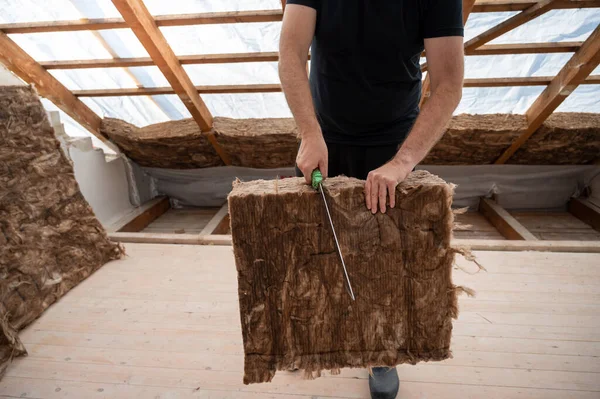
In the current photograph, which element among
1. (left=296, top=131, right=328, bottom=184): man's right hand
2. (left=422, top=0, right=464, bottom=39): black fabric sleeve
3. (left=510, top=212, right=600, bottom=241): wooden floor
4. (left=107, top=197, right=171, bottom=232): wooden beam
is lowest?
(left=510, top=212, right=600, bottom=241): wooden floor

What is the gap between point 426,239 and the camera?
38.8 inches

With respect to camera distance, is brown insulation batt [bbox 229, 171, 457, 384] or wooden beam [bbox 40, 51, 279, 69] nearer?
brown insulation batt [bbox 229, 171, 457, 384]

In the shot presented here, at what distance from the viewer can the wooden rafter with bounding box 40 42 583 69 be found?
2.47 meters

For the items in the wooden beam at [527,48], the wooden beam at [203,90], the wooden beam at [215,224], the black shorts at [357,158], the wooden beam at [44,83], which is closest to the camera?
the black shorts at [357,158]

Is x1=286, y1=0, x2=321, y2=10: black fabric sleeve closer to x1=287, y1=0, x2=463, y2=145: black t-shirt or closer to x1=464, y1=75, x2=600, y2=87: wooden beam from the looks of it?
x1=287, y1=0, x2=463, y2=145: black t-shirt

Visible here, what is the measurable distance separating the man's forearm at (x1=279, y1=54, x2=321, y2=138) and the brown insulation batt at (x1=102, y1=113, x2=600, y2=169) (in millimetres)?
2329

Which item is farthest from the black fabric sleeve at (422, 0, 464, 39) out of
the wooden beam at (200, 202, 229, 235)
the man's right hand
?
the wooden beam at (200, 202, 229, 235)

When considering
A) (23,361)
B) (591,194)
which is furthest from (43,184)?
(591,194)

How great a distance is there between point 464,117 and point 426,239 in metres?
2.77

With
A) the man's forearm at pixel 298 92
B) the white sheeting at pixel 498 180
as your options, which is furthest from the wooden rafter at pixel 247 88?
the man's forearm at pixel 298 92

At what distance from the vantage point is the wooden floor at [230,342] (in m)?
1.42

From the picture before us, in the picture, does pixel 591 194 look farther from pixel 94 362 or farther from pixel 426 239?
pixel 94 362

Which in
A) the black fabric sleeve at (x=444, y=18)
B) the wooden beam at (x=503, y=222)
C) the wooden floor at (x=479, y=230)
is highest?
the black fabric sleeve at (x=444, y=18)

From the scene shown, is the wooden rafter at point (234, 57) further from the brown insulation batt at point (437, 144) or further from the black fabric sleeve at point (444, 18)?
the black fabric sleeve at point (444, 18)
